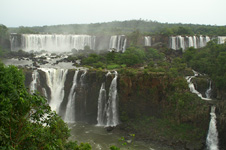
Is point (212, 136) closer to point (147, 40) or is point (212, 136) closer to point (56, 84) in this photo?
point (56, 84)

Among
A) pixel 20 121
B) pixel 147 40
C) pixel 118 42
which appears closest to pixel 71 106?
pixel 20 121

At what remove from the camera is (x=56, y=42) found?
160ft

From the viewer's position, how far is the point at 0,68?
8594mm

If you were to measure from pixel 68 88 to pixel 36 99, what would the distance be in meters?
19.3

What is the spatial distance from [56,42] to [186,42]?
2665 centimetres

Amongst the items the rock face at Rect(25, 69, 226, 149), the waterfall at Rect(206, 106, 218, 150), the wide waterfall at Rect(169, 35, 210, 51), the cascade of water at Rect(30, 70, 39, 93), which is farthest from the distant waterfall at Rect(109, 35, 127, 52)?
the waterfall at Rect(206, 106, 218, 150)

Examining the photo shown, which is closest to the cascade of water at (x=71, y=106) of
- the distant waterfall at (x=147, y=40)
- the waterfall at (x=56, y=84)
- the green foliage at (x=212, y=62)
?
the waterfall at (x=56, y=84)

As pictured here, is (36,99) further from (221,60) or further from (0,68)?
(221,60)

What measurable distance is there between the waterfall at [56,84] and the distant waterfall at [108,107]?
4.84 meters

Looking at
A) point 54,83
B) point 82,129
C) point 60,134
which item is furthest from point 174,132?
point 54,83

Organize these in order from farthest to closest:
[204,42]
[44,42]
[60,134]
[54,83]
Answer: [44,42] < [204,42] < [54,83] < [60,134]

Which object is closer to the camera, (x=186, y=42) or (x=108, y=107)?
(x=108, y=107)

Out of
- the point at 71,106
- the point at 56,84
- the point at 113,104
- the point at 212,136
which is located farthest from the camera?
the point at 56,84

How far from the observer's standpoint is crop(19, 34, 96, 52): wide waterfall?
46938 millimetres
